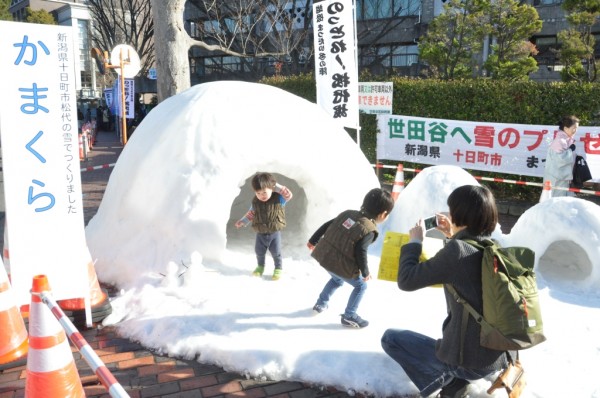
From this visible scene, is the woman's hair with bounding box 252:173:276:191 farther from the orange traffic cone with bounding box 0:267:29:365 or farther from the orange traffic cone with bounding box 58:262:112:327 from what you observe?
Result: the orange traffic cone with bounding box 0:267:29:365

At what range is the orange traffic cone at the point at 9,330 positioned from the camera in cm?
380

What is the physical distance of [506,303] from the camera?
2.60 m

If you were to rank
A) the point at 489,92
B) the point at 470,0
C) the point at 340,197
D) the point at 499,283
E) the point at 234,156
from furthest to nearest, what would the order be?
the point at 470,0, the point at 489,92, the point at 340,197, the point at 234,156, the point at 499,283

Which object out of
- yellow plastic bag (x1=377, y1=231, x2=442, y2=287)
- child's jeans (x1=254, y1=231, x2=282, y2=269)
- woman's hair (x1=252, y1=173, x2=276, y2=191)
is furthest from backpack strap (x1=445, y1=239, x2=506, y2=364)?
child's jeans (x1=254, y1=231, x2=282, y2=269)

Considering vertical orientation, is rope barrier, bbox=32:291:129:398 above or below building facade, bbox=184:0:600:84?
below

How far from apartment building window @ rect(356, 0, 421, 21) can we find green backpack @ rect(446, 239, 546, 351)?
21.9m

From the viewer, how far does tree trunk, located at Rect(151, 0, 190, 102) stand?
10.6 m

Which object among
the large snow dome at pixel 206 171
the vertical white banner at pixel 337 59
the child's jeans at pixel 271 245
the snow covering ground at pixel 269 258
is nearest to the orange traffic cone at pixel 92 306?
the snow covering ground at pixel 269 258

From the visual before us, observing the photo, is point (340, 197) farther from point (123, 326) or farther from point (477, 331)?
point (477, 331)

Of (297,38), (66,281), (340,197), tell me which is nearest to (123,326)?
(66,281)

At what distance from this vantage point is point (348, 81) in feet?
28.5

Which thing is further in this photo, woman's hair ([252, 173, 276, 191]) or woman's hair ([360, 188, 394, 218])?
woman's hair ([252, 173, 276, 191])

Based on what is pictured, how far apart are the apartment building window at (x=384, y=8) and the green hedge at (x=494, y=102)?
1240 cm

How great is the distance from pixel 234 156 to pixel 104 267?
179 cm
